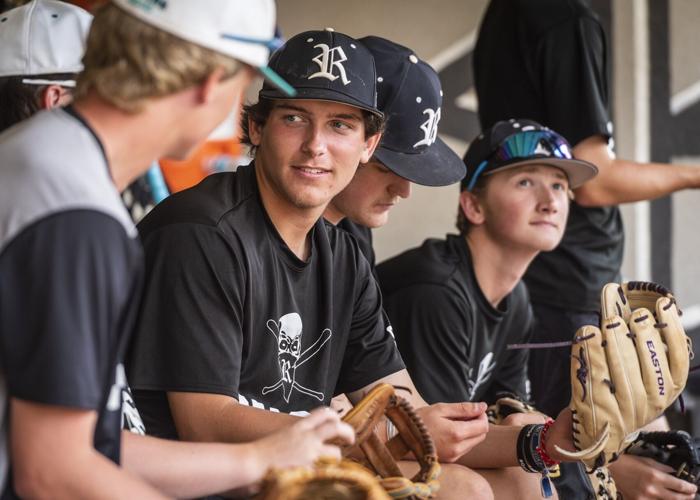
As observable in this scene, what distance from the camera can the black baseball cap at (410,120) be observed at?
2986mm

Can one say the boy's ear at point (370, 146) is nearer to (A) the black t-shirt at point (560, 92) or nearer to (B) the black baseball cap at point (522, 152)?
(B) the black baseball cap at point (522, 152)

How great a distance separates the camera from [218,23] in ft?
5.17

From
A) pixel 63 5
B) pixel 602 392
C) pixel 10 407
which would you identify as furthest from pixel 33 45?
pixel 602 392

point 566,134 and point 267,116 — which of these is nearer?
point 267,116

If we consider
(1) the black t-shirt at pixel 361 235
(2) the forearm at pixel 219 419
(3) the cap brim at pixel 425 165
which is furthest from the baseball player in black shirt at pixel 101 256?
(1) the black t-shirt at pixel 361 235

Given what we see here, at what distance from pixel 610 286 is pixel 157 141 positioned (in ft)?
4.67

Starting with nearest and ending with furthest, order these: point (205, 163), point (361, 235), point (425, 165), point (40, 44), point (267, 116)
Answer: point (267, 116) → point (40, 44) → point (425, 165) → point (361, 235) → point (205, 163)

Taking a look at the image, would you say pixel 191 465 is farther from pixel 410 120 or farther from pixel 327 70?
pixel 410 120

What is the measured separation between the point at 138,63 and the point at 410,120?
157cm

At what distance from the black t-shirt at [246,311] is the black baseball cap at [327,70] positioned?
24 centimetres

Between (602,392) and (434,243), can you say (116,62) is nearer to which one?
(602,392)

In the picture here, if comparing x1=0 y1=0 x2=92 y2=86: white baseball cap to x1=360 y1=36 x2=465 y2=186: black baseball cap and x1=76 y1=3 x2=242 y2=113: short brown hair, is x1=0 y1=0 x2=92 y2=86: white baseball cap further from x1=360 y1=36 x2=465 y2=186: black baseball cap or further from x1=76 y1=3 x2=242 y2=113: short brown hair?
x1=76 y1=3 x2=242 y2=113: short brown hair

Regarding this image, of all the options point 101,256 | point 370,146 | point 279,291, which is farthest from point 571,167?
point 101,256

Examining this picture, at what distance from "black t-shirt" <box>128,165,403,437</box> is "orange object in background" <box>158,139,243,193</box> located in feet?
5.82
